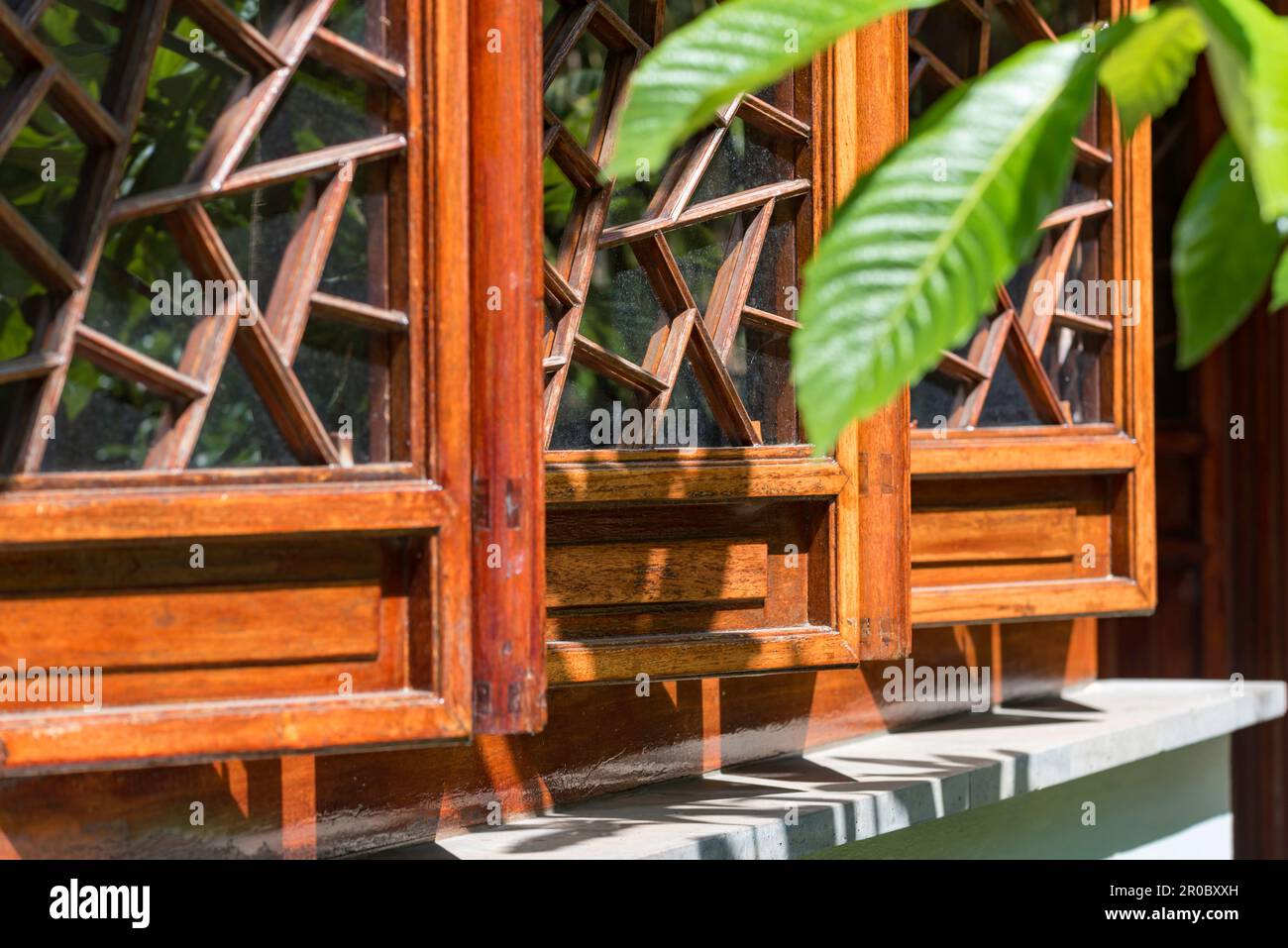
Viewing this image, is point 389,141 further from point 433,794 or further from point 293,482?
point 433,794

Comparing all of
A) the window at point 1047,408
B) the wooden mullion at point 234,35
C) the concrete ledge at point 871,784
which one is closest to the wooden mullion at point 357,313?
the wooden mullion at point 234,35

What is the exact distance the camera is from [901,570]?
2041mm

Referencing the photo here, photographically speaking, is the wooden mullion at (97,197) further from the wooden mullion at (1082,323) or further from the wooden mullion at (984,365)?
the wooden mullion at (1082,323)

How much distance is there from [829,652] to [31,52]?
1.18 metres

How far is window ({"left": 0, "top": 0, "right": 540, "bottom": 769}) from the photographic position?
1.35m

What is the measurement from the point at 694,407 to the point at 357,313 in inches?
22.0

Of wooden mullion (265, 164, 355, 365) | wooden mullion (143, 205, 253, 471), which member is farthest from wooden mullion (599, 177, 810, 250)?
wooden mullion (143, 205, 253, 471)

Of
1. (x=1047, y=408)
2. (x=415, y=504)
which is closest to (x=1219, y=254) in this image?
(x=415, y=504)

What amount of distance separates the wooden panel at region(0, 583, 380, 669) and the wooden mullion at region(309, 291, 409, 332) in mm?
261

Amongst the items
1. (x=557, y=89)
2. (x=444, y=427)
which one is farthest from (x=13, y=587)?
(x=557, y=89)

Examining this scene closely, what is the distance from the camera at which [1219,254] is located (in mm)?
409

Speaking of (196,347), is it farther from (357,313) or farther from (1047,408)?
(1047,408)

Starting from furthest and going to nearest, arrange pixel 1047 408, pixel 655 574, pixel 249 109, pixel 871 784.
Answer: pixel 1047 408, pixel 871 784, pixel 655 574, pixel 249 109
